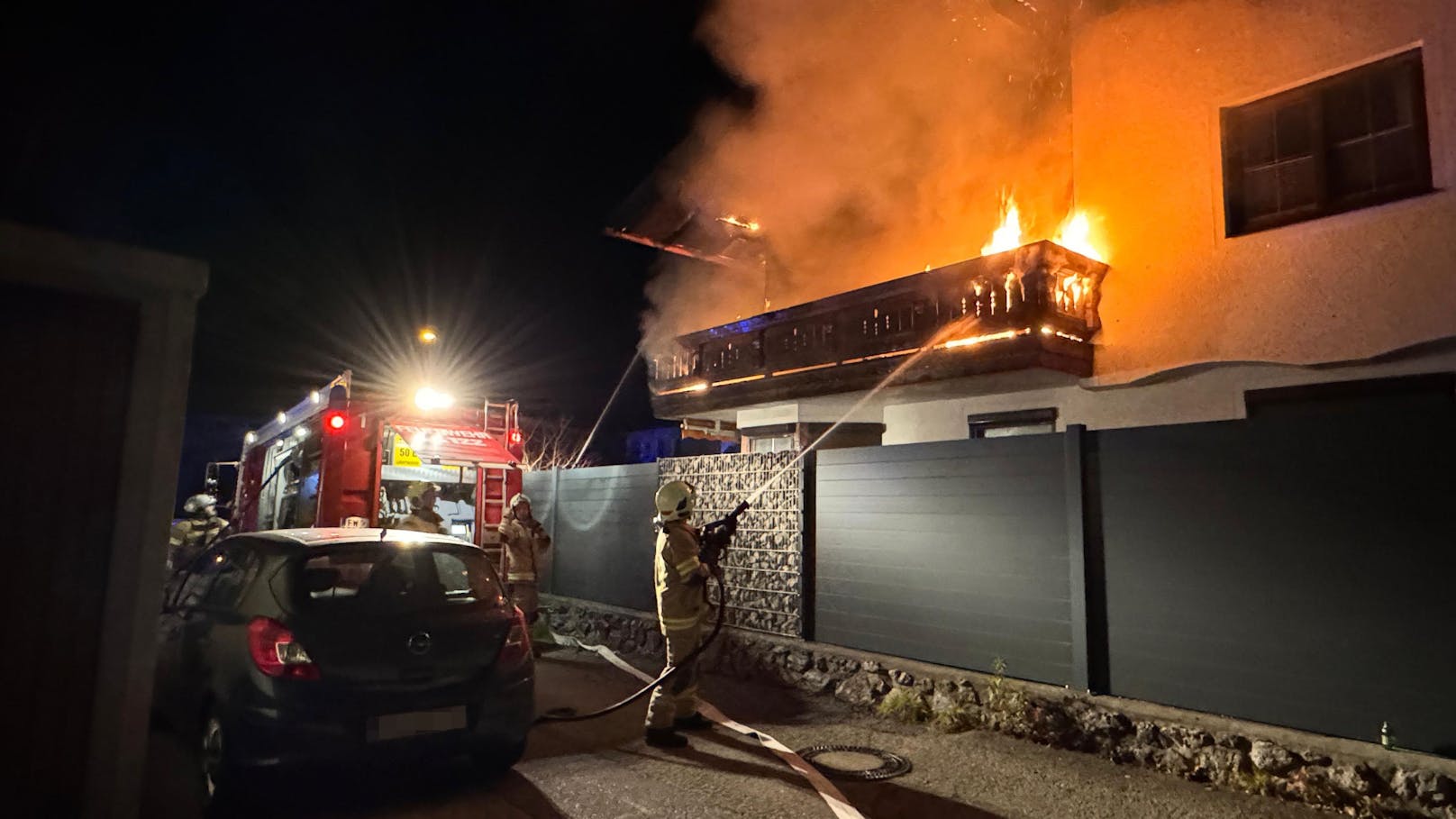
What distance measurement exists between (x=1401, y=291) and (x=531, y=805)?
6.83m

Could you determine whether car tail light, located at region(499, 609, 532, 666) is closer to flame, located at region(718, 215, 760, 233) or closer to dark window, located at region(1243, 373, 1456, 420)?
dark window, located at region(1243, 373, 1456, 420)

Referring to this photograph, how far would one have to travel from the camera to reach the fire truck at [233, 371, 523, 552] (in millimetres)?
9852

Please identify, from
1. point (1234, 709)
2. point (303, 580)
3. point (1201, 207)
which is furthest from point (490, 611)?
point (1201, 207)

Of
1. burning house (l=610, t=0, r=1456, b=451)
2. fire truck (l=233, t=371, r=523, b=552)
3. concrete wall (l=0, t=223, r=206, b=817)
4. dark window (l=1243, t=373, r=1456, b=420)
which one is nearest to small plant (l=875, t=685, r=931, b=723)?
burning house (l=610, t=0, r=1456, b=451)

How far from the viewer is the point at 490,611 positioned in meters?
5.02

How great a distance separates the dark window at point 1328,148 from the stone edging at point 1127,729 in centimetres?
403

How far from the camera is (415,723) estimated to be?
14.5 feet

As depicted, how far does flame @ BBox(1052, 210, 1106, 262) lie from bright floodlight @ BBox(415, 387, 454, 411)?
817cm

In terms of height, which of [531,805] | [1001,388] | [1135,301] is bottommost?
[531,805]

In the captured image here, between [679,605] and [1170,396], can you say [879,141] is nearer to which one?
[1170,396]

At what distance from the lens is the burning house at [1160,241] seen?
5.98 metres

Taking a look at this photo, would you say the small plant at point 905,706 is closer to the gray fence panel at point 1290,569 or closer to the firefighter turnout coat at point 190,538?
the gray fence panel at point 1290,569

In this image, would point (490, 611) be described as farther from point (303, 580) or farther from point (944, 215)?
point (944, 215)

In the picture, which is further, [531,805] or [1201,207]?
[1201,207]
